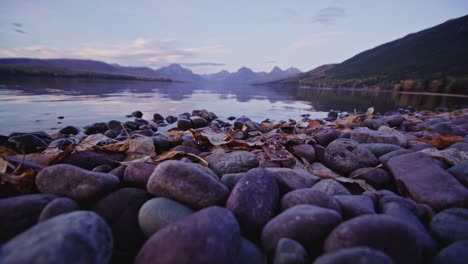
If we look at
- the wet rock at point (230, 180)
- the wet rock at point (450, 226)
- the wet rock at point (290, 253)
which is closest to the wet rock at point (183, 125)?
the wet rock at point (230, 180)

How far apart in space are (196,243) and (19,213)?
3.41 feet

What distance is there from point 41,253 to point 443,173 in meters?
2.57

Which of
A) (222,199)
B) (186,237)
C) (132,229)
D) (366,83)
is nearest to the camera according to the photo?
(186,237)

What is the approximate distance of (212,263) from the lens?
982 mm

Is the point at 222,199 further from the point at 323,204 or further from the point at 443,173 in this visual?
the point at 443,173

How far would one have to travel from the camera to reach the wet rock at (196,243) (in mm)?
995

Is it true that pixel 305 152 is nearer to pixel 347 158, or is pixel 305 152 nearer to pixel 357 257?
pixel 347 158

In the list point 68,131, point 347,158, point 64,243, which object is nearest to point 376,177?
point 347,158

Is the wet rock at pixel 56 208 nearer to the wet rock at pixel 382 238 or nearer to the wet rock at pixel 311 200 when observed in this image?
the wet rock at pixel 311 200

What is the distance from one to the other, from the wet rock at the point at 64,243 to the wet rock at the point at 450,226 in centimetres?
181

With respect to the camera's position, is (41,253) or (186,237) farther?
(186,237)

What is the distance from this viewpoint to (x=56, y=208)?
125 centimetres

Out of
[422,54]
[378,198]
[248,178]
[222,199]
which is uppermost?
[422,54]

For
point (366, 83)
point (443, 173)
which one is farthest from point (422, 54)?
point (443, 173)
